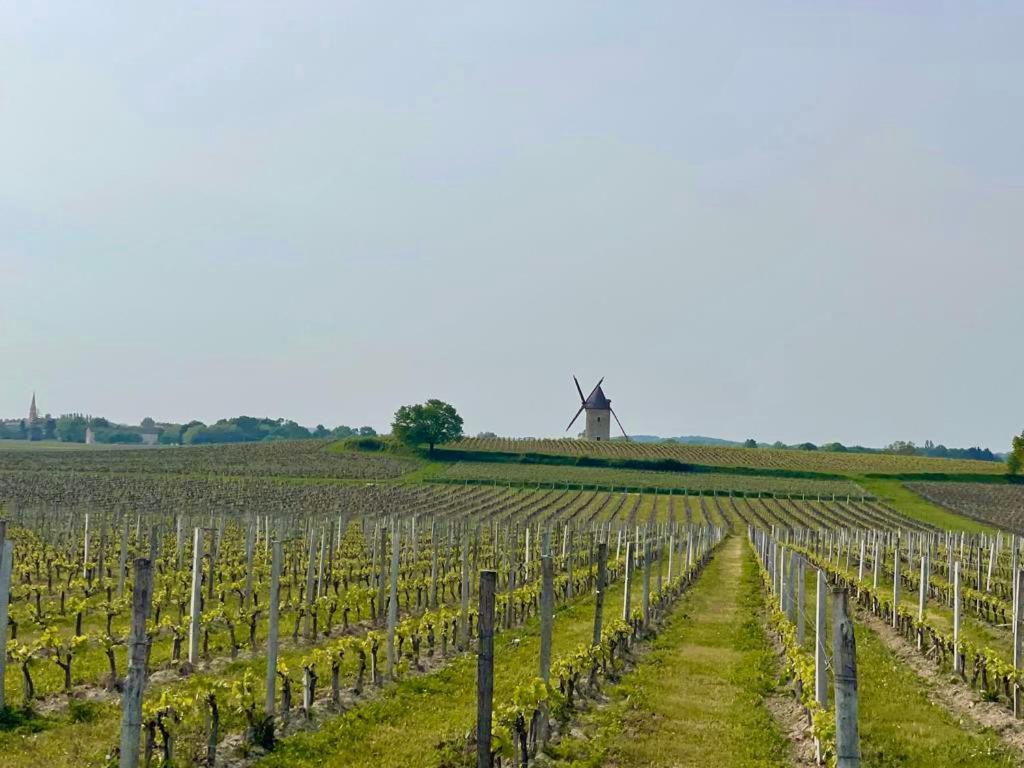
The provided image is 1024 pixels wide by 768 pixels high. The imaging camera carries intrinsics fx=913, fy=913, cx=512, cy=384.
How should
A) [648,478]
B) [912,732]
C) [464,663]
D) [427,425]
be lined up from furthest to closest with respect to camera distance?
[427,425]
[648,478]
[464,663]
[912,732]

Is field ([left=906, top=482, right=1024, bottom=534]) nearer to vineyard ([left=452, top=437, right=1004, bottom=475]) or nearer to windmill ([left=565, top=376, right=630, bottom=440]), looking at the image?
vineyard ([left=452, top=437, right=1004, bottom=475])

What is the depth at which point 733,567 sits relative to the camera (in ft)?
117

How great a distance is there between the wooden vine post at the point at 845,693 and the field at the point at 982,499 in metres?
58.1

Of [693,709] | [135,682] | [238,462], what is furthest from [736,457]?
[135,682]

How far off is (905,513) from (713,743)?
61.9 meters

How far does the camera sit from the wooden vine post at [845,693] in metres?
6.80

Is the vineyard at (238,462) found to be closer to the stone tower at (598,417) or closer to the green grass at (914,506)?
the green grass at (914,506)

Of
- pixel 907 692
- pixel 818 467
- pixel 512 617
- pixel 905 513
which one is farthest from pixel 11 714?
pixel 818 467

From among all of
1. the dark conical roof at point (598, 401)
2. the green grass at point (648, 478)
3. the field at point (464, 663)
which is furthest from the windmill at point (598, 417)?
the field at point (464, 663)

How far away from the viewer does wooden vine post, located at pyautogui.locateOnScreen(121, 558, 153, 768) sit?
28.3ft

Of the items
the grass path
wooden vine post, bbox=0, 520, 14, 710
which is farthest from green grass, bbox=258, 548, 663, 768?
wooden vine post, bbox=0, 520, 14, 710

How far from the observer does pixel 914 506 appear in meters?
73.2

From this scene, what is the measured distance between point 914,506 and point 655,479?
24.2 metres

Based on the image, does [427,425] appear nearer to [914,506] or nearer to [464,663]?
[914,506]
